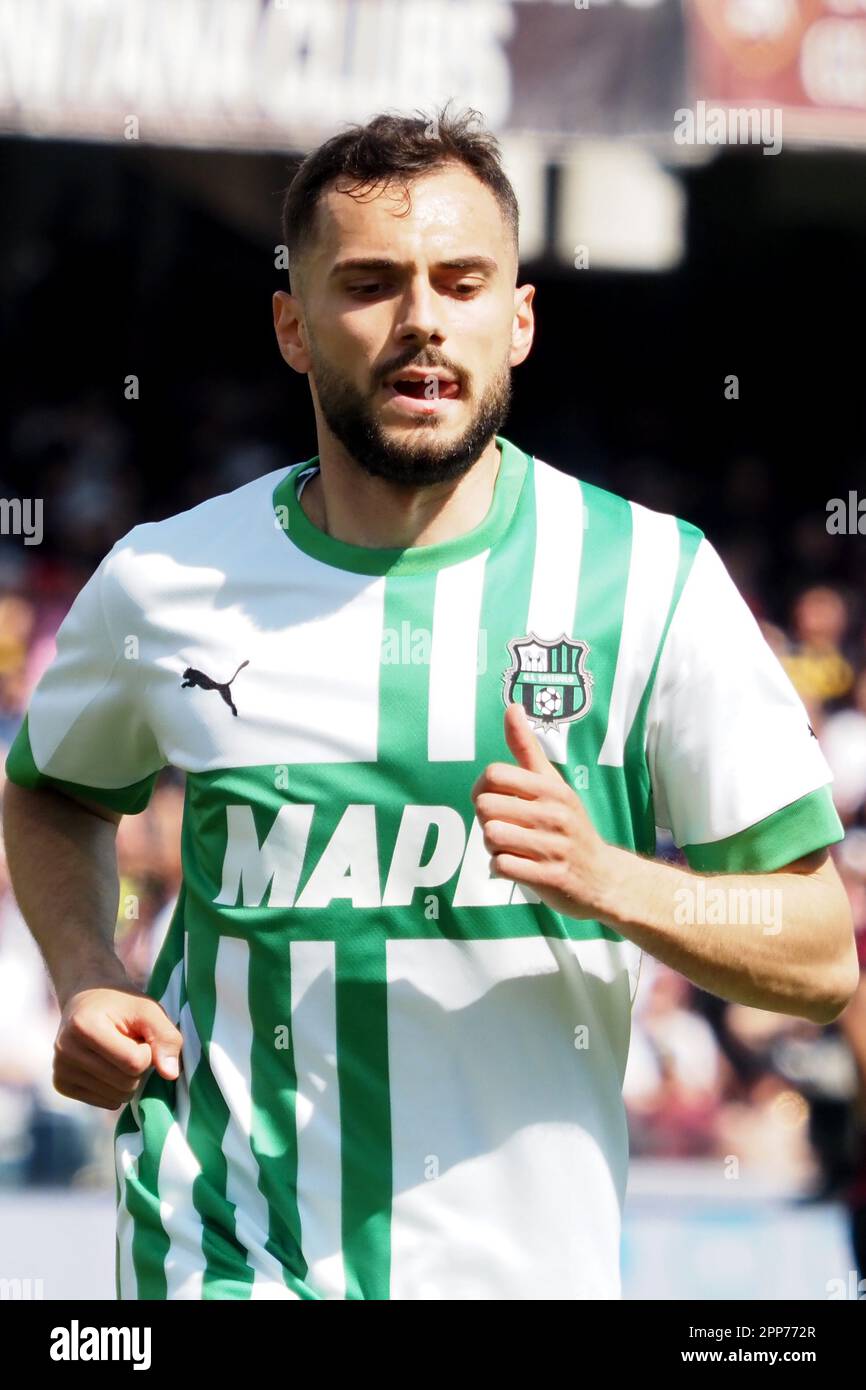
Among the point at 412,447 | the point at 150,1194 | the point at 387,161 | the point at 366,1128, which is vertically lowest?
the point at 150,1194

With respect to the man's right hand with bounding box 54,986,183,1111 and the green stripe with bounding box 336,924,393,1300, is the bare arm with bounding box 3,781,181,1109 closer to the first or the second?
the man's right hand with bounding box 54,986,183,1111

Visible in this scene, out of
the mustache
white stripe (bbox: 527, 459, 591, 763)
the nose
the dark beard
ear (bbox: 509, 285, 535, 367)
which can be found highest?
ear (bbox: 509, 285, 535, 367)

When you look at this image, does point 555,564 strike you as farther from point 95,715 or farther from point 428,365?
point 95,715

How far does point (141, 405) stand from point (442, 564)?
31.4 feet

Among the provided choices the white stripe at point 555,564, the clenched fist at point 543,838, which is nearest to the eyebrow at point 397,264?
the white stripe at point 555,564

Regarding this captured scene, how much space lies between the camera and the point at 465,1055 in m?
2.39

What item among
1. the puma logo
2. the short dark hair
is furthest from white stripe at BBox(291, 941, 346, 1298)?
the short dark hair

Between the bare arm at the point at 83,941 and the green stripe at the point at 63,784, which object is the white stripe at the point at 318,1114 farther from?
the green stripe at the point at 63,784

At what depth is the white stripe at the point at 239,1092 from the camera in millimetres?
2430

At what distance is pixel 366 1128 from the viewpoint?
240 centimetres

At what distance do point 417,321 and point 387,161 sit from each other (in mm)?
274

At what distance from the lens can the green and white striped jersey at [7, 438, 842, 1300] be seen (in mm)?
2398

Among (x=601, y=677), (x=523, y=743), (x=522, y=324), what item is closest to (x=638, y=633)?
(x=601, y=677)
